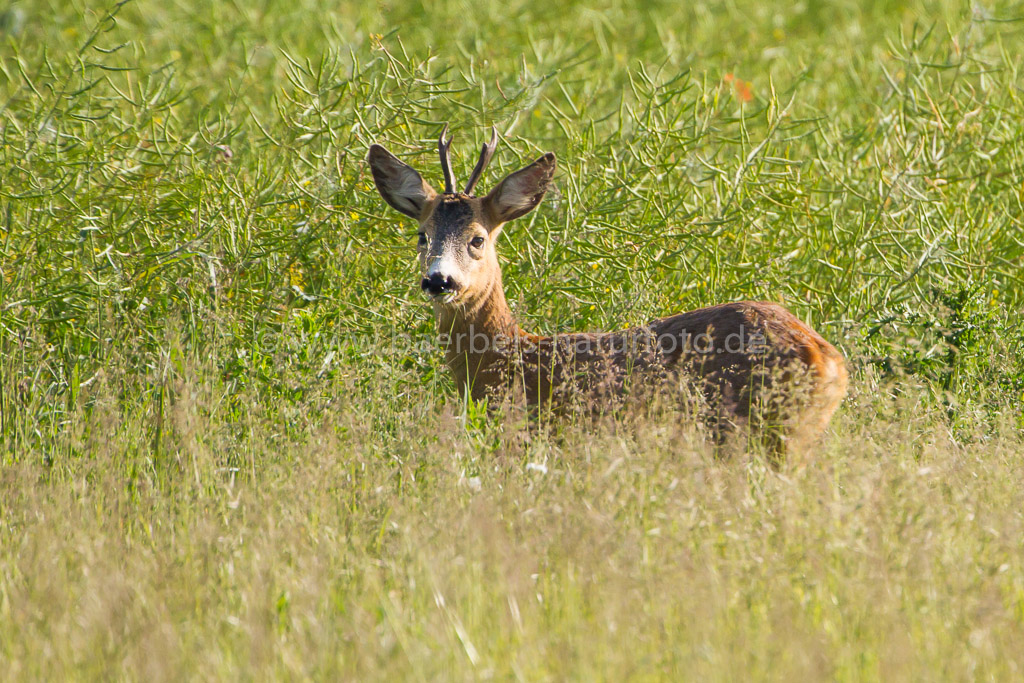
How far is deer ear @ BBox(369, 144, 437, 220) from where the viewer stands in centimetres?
521

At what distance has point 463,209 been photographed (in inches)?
201

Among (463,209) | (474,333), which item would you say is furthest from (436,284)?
(463,209)

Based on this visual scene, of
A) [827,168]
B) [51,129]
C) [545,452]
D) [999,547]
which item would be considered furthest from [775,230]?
[51,129]

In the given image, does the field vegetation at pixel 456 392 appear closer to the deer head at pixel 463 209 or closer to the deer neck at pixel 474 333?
the deer neck at pixel 474 333

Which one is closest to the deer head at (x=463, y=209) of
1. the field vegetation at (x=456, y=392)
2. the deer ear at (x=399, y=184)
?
the deer ear at (x=399, y=184)

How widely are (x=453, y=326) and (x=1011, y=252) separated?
10.3 ft

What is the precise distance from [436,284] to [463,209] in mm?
619

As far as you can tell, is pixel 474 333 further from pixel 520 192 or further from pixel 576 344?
pixel 520 192

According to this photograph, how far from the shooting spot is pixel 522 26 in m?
8.63

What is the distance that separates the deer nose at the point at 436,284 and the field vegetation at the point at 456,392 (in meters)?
0.33

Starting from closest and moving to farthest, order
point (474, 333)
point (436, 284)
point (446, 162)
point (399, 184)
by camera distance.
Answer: point (436, 284)
point (474, 333)
point (446, 162)
point (399, 184)

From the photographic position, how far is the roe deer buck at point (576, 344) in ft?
13.8

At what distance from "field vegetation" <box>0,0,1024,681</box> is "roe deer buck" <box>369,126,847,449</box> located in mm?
194

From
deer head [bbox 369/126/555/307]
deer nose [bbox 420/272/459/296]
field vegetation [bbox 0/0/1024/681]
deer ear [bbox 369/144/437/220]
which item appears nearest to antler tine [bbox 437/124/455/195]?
deer head [bbox 369/126/555/307]
